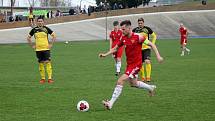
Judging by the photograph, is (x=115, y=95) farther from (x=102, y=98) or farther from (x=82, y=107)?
(x=102, y=98)

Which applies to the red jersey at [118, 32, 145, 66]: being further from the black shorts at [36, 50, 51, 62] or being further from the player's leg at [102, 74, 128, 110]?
the black shorts at [36, 50, 51, 62]

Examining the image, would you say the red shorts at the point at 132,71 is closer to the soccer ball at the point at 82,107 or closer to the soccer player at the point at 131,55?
the soccer player at the point at 131,55

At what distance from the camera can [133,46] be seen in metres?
11.8

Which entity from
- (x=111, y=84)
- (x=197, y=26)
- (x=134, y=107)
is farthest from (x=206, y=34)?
(x=134, y=107)

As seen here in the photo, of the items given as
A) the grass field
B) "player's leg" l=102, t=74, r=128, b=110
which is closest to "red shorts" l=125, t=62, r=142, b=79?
"player's leg" l=102, t=74, r=128, b=110

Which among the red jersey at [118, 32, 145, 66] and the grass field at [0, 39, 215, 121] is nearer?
the grass field at [0, 39, 215, 121]

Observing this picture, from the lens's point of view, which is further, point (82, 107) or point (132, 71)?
point (132, 71)

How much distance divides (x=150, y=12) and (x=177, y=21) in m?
4.77

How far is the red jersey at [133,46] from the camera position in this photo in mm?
11695

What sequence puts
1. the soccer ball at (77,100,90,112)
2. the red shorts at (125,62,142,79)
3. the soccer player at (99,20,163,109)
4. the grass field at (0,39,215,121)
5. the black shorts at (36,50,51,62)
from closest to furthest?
1. the grass field at (0,39,215,121)
2. the soccer ball at (77,100,90,112)
3. the soccer player at (99,20,163,109)
4. the red shorts at (125,62,142,79)
5. the black shorts at (36,50,51,62)

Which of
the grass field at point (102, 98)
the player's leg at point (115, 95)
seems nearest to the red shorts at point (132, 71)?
the player's leg at point (115, 95)

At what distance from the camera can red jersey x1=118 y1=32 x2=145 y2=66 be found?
11695 millimetres

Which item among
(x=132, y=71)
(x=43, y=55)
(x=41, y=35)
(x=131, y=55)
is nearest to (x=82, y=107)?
(x=132, y=71)

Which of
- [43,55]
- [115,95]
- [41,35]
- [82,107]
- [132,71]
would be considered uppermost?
[41,35]
